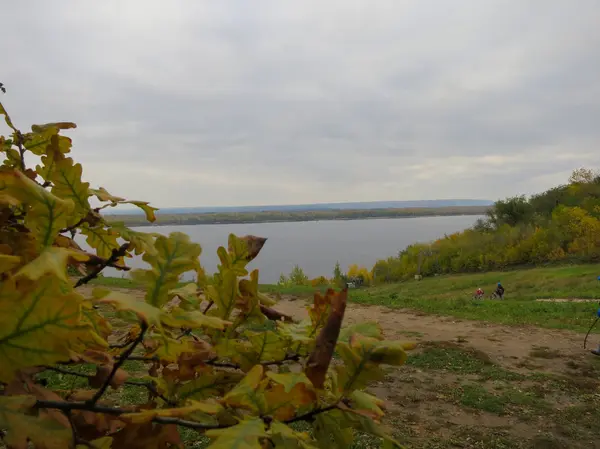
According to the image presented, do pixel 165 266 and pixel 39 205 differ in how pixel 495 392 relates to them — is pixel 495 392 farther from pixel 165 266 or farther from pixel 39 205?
pixel 39 205

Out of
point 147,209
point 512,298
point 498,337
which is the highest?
point 147,209

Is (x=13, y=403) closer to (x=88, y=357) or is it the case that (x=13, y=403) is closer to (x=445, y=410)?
(x=88, y=357)

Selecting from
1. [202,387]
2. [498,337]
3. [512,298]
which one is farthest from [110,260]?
[512,298]

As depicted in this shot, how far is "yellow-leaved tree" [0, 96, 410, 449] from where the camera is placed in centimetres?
49

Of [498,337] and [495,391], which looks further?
[498,337]

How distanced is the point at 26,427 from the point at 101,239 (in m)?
0.53

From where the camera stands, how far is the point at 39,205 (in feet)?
2.04

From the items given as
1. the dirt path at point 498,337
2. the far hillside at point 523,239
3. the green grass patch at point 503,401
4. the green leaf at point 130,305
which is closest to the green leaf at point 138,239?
the green leaf at point 130,305

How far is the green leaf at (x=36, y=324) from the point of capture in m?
0.47

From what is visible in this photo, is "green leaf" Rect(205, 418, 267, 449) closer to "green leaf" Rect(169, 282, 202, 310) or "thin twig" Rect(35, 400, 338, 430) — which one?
"thin twig" Rect(35, 400, 338, 430)

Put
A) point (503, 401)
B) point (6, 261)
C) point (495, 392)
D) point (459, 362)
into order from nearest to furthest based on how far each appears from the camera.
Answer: point (6, 261), point (503, 401), point (495, 392), point (459, 362)

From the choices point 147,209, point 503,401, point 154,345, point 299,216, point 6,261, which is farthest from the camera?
point 299,216

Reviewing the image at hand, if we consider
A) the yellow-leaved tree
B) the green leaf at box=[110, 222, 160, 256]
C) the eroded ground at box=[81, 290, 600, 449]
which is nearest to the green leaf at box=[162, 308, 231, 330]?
the yellow-leaved tree

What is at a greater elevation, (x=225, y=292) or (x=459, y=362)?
(x=225, y=292)
